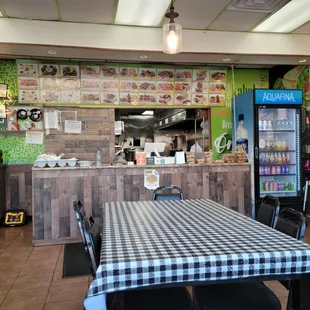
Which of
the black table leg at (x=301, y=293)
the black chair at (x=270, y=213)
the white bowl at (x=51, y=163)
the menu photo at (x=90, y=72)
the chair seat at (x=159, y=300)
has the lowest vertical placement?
the chair seat at (x=159, y=300)

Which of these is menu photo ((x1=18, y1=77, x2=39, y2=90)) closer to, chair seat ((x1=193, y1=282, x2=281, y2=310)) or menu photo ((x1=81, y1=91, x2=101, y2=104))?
menu photo ((x1=81, y1=91, x2=101, y2=104))

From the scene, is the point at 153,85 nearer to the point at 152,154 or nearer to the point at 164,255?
the point at 152,154

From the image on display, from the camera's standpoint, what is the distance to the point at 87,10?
155 inches

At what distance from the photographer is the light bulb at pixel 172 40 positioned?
305 centimetres

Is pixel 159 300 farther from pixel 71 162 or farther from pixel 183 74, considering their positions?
pixel 183 74

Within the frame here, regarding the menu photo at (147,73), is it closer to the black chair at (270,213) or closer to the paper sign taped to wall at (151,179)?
the paper sign taped to wall at (151,179)

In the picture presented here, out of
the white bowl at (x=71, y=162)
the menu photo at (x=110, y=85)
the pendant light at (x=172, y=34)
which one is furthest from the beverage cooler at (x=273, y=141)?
the white bowl at (x=71, y=162)

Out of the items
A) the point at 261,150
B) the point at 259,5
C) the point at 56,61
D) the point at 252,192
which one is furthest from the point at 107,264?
the point at 56,61

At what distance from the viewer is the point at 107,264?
1387mm

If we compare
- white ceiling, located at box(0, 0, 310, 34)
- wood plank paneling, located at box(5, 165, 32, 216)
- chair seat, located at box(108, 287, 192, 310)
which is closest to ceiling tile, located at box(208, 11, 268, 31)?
white ceiling, located at box(0, 0, 310, 34)

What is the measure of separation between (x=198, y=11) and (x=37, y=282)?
3797mm

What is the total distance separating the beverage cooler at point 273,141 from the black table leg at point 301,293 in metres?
3.85

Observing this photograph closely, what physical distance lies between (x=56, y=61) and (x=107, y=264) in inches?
201

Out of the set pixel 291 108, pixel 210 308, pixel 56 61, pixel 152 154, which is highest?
pixel 56 61
